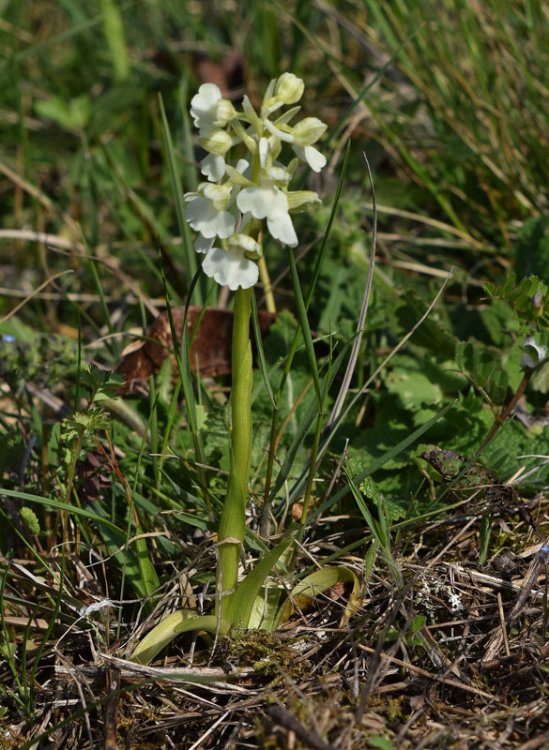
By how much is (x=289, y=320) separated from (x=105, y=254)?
1.06 metres

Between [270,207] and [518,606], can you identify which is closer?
[270,207]

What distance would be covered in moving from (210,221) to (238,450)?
1.23ft

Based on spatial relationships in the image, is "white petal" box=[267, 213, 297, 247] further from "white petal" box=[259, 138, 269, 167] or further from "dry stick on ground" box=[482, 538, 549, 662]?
"dry stick on ground" box=[482, 538, 549, 662]

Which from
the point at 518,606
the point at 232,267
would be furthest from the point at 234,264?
the point at 518,606

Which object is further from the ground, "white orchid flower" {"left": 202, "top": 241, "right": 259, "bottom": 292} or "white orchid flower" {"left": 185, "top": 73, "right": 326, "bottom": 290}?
"white orchid flower" {"left": 185, "top": 73, "right": 326, "bottom": 290}

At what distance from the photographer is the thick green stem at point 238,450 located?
128 cm

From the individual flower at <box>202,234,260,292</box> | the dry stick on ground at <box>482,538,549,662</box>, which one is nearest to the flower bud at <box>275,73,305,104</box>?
the individual flower at <box>202,234,260,292</box>

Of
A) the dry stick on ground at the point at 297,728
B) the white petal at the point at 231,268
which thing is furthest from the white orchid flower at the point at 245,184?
the dry stick on ground at the point at 297,728

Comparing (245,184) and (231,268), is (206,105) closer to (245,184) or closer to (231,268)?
(245,184)

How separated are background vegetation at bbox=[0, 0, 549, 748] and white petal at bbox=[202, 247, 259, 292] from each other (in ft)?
0.84

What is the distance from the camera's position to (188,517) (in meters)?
1.55

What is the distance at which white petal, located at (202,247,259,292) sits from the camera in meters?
1.20

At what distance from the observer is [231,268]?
1.20 metres

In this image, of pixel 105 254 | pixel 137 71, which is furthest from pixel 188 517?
pixel 137 71
